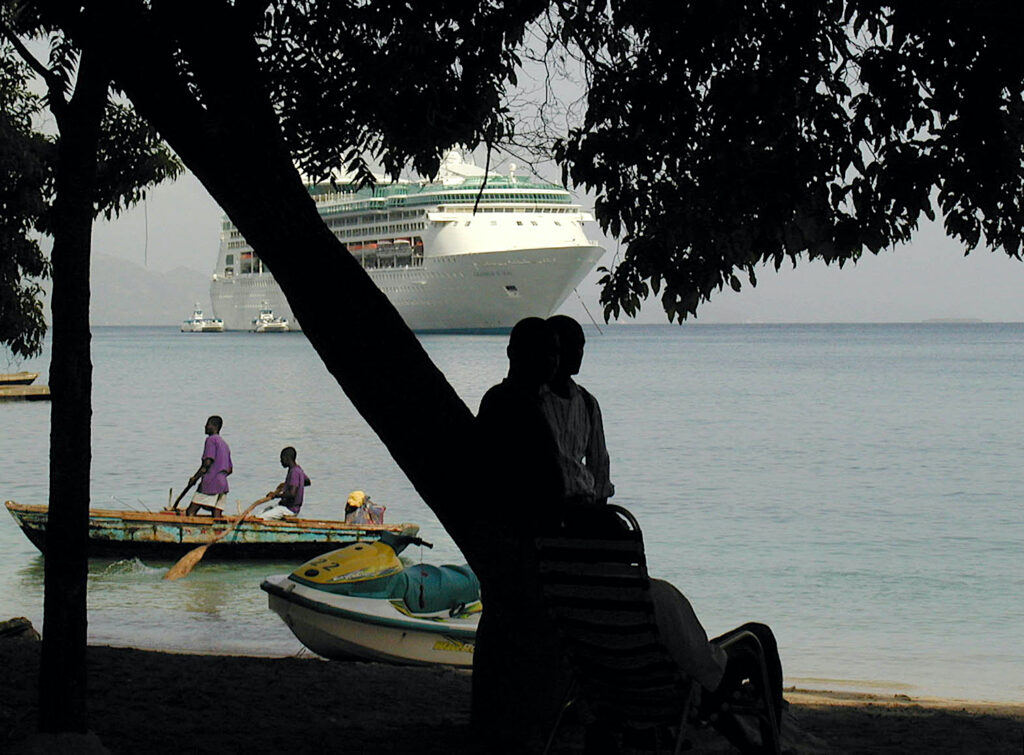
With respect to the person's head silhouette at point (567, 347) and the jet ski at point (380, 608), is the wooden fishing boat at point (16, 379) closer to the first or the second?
the jet ski at point (380, 608)

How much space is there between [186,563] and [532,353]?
28.8 feet

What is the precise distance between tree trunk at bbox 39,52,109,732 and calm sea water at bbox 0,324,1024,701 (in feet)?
20.0

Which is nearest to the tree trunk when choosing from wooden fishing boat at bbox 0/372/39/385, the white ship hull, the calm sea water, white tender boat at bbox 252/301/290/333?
the calm sea water

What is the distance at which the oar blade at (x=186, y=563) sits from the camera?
1219cm

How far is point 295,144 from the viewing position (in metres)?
6.02

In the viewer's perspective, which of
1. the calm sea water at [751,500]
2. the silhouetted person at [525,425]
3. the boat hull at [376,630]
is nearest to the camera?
the silhouetted person at [525,425]

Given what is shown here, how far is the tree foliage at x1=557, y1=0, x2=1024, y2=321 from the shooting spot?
3965mm

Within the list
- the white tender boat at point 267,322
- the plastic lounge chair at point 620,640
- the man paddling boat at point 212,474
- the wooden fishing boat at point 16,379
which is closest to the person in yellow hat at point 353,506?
the man paddling boat at point 212,474

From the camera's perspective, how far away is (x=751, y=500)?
2166cm

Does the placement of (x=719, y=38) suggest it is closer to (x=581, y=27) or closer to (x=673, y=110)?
(x=673, y=110)

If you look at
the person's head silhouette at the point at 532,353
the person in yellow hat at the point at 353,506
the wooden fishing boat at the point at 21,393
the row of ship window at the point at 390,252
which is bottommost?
the wooden fishing boat at the point at 21,393

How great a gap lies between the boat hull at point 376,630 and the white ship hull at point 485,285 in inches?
2779

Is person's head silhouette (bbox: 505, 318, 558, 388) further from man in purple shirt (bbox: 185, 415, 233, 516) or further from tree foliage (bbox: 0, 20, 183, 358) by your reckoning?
man in purple shirt (bbox: 185, 415, 233, 516)

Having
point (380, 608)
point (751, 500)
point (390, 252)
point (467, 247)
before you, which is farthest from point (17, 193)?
point (390, 252)
